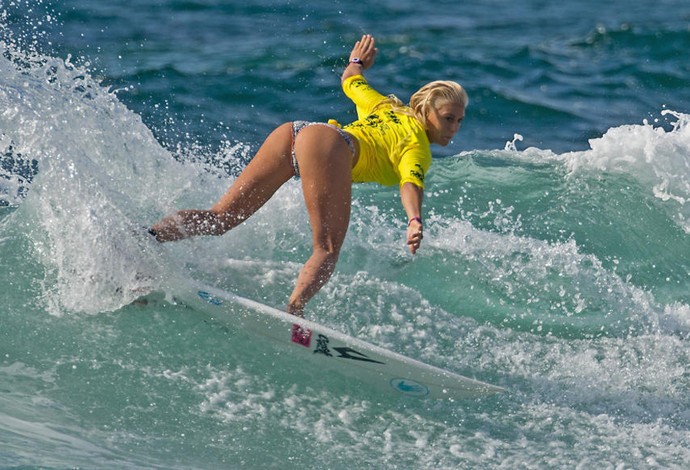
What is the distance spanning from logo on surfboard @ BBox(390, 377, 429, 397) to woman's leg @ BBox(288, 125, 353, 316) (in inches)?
28.9

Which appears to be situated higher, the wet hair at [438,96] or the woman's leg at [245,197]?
the wet hair at [438,96]

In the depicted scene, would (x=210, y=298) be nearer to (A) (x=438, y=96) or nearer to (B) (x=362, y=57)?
(A) (x=438, y=96)

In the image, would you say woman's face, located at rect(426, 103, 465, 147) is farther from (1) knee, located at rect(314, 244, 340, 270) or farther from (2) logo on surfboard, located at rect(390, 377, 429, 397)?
(2) logo on surfboard, located at rect(390, 377, 429, 397)

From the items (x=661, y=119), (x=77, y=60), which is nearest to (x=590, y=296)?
(x=661, y=119)

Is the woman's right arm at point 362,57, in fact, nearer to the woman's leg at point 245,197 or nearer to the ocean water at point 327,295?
the woman's leg at point 245,197

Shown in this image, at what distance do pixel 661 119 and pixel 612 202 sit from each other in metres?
4.39

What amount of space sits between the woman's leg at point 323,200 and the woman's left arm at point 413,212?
361 mm

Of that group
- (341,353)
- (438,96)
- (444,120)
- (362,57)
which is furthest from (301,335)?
(362,57)

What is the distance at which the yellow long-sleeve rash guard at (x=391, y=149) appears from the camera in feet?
22.1

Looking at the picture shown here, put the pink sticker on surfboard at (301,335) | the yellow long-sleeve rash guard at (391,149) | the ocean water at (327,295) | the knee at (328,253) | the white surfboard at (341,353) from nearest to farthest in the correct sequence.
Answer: the ocean water at (327,295)
the white surfboard at (341,353)
the pink sticker on surfboard at (301,335)
the knee at (328,253)
the yellow long-sleeve rash guard at (391,149)

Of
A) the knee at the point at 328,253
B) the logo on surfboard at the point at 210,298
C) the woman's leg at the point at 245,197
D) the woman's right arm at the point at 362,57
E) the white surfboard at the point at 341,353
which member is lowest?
the white surfboard at the point at 341,353

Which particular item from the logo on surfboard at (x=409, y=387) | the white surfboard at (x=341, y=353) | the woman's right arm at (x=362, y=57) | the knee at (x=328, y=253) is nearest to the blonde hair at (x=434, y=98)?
the woman's right arm at (x=362, y=57)

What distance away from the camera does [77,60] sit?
14031mm

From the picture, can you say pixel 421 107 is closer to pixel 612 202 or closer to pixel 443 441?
pixel 443 441
